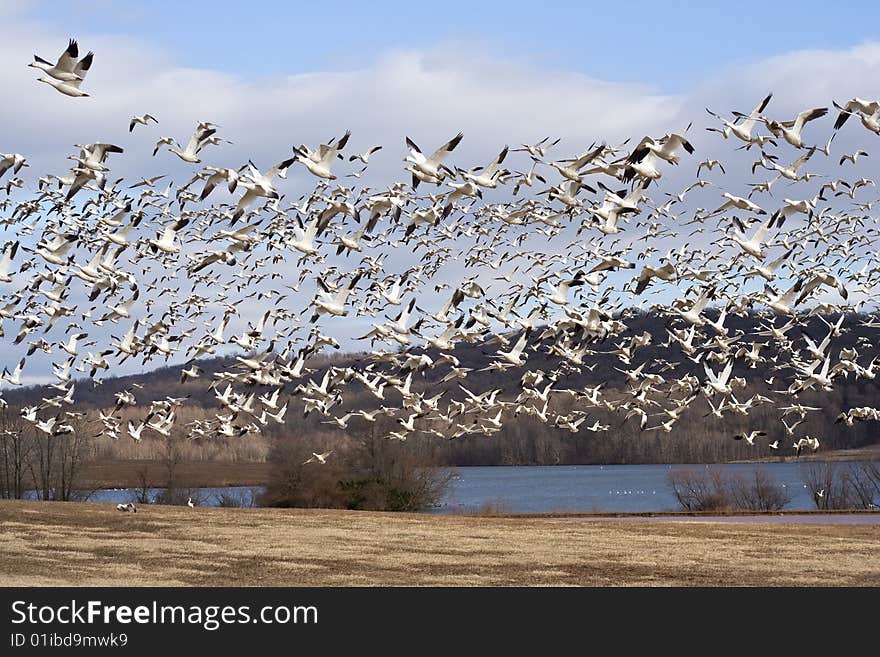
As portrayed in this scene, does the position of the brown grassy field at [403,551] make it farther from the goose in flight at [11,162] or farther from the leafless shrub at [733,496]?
the leafless shrub at [733,496]

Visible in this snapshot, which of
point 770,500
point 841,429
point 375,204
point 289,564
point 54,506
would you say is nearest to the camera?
point 289,564

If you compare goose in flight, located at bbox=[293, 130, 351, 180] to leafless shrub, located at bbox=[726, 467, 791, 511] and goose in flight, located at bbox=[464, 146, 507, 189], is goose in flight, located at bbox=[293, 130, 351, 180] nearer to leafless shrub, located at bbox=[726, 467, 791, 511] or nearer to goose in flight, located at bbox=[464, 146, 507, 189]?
goose in flight, located at bbox=[464, 146, 507, 189]

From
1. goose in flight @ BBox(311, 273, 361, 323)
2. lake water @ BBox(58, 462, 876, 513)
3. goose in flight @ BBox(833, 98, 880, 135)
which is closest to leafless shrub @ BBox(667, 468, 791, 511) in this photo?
lake water @ BBox(58, 462, 876, 513)

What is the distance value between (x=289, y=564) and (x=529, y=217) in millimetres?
10451

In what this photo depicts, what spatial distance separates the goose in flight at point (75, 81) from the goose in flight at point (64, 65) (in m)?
0.04

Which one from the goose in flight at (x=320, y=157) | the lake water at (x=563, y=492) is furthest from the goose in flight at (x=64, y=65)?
the lake water at (x=563, y=492)

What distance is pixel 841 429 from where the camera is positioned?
11800 cm

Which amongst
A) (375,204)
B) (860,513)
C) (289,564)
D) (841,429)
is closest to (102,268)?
(375,204)

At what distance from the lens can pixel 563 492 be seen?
80000 mm

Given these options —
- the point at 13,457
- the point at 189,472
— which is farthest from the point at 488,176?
the point at 189,472

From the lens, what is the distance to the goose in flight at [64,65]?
18688mm

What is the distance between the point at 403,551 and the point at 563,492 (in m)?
56.8
